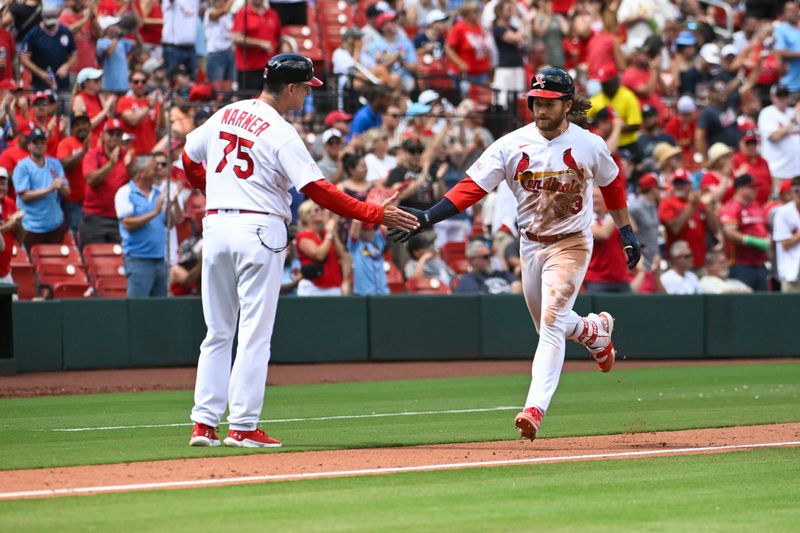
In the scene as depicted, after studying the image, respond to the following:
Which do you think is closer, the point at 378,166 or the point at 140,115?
the point at 140,115

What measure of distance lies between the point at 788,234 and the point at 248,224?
1280 centimetres

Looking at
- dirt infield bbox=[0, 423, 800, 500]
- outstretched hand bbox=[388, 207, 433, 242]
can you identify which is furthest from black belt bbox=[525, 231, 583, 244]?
dirt infield bbox=[0, 423, 800, 500]

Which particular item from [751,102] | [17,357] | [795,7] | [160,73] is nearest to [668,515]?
[17,357]

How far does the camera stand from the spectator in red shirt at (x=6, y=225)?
1606 cm

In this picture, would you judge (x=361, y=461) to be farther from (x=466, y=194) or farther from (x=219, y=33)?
(x=219, y=33)

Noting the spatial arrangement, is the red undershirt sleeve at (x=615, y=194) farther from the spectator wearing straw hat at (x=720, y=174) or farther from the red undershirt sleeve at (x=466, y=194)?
the spectator wearing straw hat at (x=720, y=174)

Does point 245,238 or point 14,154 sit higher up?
point 14,154

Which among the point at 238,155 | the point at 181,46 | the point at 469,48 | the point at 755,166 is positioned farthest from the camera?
the point at 469,48

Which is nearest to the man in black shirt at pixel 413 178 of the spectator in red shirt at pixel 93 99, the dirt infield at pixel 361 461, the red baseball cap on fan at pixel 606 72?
the spectator in red shirt at pixel 93 99

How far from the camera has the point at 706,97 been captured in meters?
24.7

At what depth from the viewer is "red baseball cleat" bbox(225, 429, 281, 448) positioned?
894 centimetres

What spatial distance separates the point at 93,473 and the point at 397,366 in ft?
33.5

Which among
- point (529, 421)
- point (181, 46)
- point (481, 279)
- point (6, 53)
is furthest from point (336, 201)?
point (181, 46)

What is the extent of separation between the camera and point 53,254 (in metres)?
17.2
